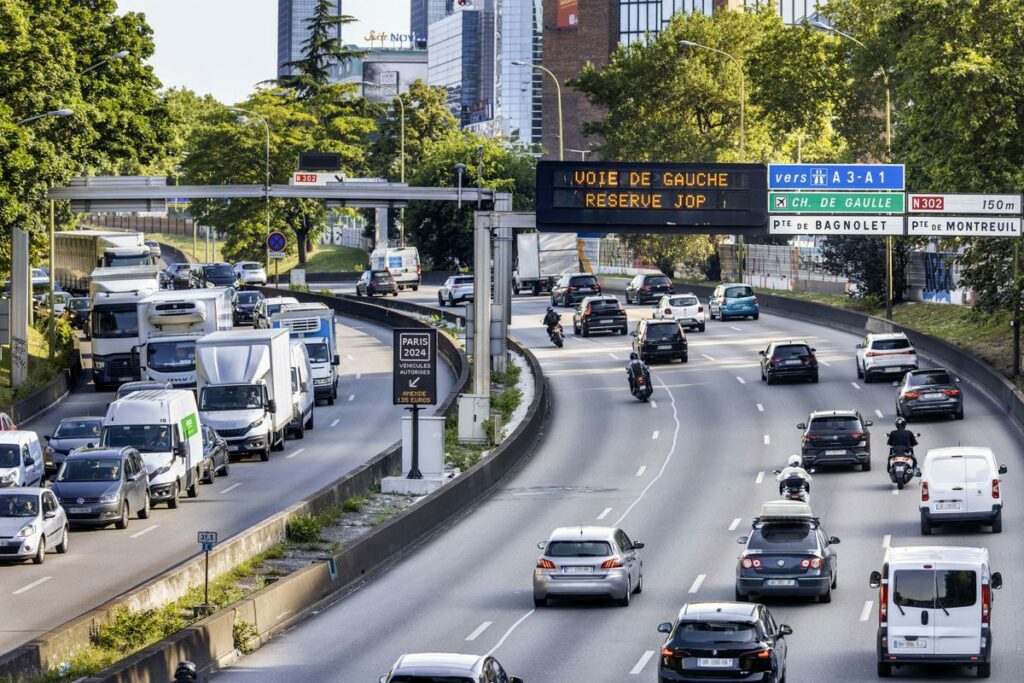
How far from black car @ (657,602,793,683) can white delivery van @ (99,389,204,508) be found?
21.2 metres

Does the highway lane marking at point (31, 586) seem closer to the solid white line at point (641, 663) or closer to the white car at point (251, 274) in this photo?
the solid white line at point (641, 663)

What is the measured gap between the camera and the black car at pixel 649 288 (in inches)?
3634

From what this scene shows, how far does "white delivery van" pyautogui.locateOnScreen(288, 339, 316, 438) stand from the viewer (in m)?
53.7

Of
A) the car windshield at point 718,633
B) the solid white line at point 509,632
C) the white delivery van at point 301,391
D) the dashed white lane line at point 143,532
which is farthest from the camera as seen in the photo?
the white delivery van at point 301,391

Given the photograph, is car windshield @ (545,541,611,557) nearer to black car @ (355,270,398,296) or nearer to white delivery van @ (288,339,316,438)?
white delivery van @ (288,339,316,438)

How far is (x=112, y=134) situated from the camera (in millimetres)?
79875

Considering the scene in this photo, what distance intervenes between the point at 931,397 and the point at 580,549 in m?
23.8

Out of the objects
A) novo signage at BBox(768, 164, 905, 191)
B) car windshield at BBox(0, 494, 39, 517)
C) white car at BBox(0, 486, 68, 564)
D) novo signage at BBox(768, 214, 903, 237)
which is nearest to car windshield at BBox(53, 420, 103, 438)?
white car at BBox(0, 486, 68, 564)

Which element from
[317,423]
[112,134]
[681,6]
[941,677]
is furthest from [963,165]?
[681,6]

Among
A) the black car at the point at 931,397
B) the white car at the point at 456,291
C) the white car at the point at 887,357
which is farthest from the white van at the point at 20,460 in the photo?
the white car at the point at 456,291

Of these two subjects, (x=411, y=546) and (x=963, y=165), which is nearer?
(x=411, y=546)

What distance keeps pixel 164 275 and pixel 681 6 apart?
302 feet

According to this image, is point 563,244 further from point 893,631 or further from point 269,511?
→ point 893,631

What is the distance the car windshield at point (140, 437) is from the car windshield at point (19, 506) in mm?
7993
